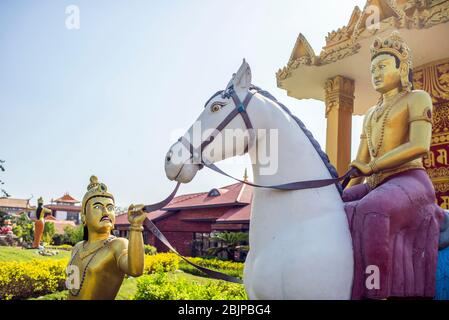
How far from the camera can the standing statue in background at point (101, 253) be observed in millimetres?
2717

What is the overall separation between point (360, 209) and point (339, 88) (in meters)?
5.49

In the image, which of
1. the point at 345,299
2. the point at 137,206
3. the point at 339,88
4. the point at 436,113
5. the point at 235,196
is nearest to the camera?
the point at 345,299

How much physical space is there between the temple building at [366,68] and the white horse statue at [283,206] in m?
4.10

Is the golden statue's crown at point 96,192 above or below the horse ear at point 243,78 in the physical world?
below

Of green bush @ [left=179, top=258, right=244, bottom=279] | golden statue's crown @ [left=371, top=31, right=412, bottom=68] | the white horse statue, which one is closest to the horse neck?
the white horse statue

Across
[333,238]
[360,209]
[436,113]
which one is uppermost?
[436,113]

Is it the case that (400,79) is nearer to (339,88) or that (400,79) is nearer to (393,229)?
Result: (393,229)

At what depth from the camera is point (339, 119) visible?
7.38 m

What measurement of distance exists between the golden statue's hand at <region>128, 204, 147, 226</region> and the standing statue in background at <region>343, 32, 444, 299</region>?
4.12 feet

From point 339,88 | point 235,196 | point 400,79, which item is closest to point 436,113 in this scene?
point 339,88

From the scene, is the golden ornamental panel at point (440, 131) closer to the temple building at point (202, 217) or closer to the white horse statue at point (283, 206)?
the white horse statue at point (283, 206)

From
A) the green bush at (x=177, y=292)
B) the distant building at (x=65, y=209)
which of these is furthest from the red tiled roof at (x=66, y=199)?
the green bush at (x=177, y=292)

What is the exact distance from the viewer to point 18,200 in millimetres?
68500
